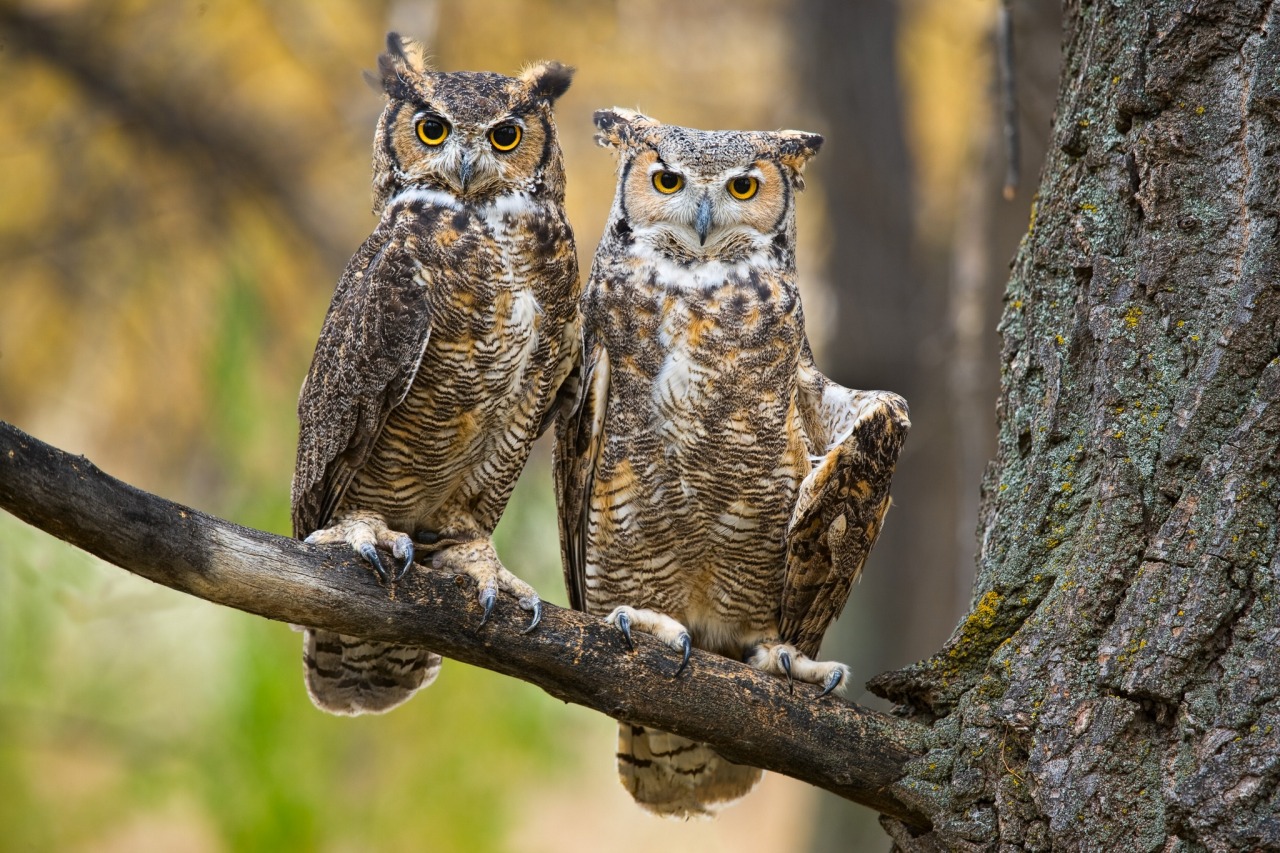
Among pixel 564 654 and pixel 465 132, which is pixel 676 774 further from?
pixel 465 132

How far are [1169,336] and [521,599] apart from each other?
4.32 feet

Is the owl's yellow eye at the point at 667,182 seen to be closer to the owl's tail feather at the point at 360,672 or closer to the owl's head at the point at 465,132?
the owl's head at the point at 465,132

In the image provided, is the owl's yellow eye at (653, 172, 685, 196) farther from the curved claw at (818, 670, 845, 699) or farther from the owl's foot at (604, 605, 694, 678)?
the curved claw at (818, 670, 845, 699)

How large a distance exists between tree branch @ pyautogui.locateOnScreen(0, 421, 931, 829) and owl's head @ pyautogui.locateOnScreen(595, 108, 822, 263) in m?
1.09

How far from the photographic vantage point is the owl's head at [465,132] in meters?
2.81

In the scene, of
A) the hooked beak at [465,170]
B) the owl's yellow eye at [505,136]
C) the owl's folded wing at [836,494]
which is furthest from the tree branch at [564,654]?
the owl's yellow eye at [505,136]

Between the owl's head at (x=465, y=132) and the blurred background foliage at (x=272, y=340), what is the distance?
210 cm

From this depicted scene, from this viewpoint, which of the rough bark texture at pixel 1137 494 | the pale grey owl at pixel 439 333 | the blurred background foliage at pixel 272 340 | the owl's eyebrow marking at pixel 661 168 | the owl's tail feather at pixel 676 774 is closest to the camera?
the rough bark texture at pixel 1137 494

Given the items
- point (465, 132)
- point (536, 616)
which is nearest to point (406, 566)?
point (536, 616)

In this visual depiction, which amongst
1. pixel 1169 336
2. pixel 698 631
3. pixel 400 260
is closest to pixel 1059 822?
pixel 1169 336

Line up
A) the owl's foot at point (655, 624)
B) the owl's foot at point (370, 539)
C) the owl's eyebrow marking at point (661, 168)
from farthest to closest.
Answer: the owl's eyebrow marking at point (661, 168)
the owl's foot at point (655, 624)
the owl's foot at point (370, 539)

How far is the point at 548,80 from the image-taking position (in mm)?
3004

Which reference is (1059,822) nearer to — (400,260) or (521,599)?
(521,599)

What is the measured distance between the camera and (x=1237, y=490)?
1.89 m
